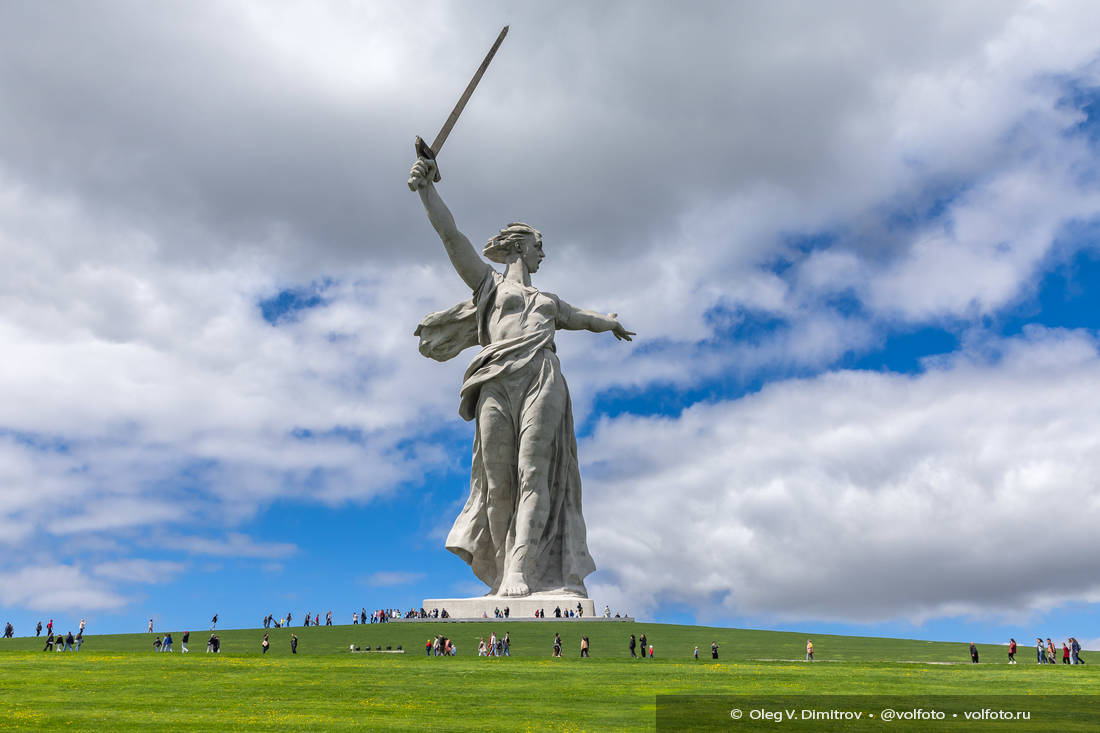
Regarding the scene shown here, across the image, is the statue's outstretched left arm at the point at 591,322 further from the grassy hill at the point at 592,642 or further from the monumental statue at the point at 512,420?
the grassy hill at the point at 592,642

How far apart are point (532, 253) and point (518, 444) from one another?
5543 mm

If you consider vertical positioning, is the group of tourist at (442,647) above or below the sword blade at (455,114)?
below

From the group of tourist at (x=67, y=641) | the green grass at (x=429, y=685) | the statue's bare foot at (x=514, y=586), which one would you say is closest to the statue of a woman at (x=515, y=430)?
the statue's bare foot at (x=514, y=586)

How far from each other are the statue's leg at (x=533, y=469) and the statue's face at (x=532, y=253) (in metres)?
3.39

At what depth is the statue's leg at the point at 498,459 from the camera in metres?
27.9

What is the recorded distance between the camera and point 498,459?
28000 mm

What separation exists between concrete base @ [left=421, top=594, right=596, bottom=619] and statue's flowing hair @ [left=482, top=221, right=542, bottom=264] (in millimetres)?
9524

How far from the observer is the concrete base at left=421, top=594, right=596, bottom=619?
26141mm

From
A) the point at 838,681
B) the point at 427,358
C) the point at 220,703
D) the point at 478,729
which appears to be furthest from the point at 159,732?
the point at 427,358

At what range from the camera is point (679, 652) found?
24500 mm

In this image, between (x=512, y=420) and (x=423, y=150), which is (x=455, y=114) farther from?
(x=512, y=420)

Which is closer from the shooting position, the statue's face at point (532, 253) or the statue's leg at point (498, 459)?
the statue's leg at point (498, 459)

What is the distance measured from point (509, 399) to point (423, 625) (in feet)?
20.8

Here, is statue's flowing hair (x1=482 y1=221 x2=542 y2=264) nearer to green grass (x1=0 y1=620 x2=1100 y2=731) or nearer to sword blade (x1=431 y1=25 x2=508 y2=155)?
sword blade (x1=431 y1=25 x2=508 y2=155)
